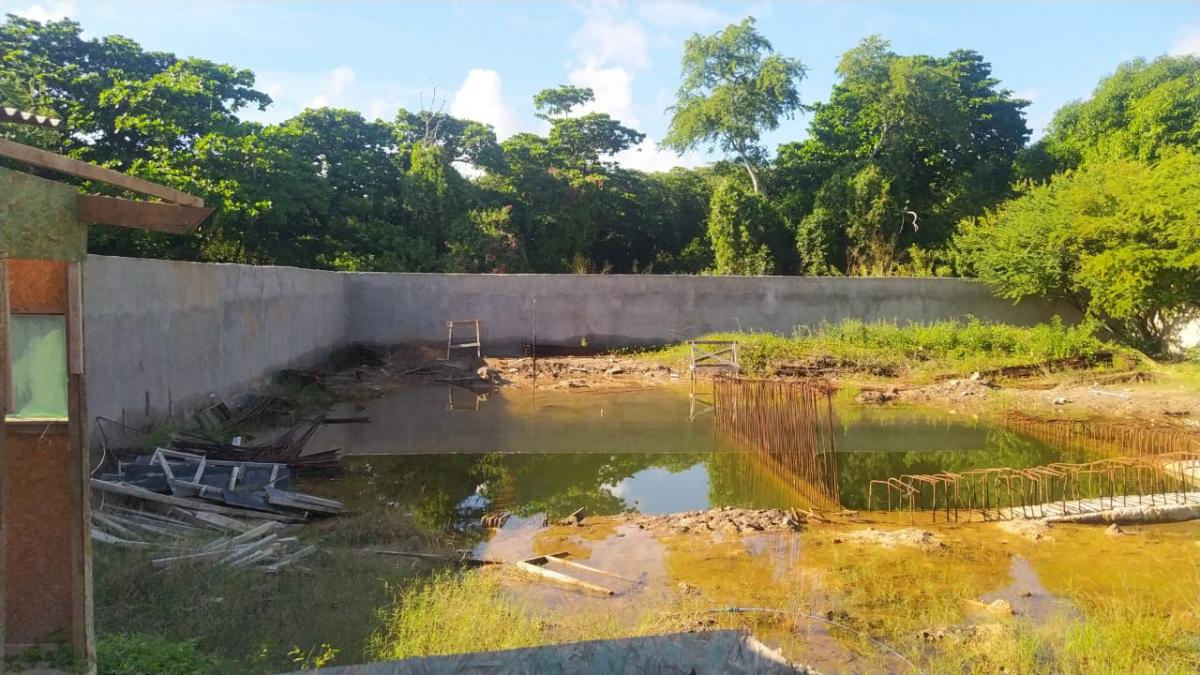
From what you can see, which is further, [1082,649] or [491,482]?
[491,482]

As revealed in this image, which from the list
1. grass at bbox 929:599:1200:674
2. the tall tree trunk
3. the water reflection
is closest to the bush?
the water reflection

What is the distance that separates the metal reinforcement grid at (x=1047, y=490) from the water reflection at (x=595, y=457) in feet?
1.71

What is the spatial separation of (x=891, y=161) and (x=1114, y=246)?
8619mm

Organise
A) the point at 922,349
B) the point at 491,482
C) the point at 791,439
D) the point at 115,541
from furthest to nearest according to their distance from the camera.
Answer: the point at 922,349 → the point at 791,439 → the point at 491,482 → the point at 115,541

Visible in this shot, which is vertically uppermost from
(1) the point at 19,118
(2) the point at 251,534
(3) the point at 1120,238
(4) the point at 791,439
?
(3) the point at 1120,238

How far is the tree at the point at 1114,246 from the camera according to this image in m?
15.7

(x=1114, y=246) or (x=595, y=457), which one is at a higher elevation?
(x=1114, y=246)

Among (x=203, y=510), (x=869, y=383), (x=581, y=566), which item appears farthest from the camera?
(x=869, y=383)

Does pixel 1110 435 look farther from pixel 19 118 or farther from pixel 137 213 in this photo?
pixel 19 118

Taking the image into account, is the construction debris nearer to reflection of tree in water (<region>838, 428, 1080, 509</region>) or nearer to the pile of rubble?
the pile of rubble

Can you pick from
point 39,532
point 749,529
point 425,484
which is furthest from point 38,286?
point 749,529

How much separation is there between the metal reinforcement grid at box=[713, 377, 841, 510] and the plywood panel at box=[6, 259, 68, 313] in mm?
6849

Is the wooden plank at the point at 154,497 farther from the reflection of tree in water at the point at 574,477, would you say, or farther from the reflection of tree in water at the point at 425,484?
the reflection of tree in water at the point at 574,477

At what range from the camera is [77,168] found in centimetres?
319
